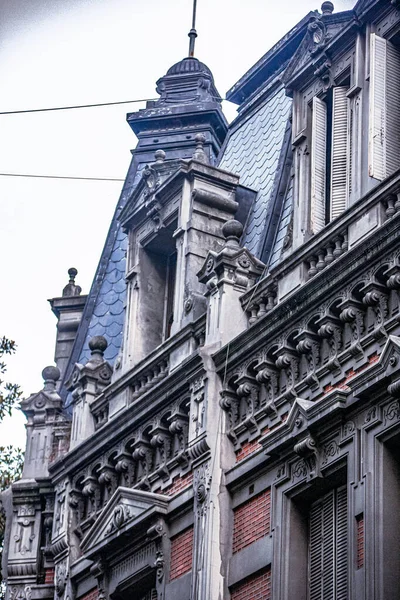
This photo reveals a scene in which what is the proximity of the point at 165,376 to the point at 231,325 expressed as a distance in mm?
1848

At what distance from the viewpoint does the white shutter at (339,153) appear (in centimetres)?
2333

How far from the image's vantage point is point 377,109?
909 inches

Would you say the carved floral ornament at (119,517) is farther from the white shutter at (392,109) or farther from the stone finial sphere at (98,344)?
the white shutter at (392,109)

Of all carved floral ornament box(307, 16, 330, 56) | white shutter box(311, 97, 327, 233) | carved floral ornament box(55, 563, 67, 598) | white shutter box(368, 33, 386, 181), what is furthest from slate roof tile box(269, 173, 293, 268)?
carved floral ornament box(55, 563, 67, 598)

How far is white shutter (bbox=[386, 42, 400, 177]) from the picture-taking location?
74.2 feet

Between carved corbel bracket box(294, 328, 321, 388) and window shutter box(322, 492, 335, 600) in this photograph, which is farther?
carved corbel bracket box(294, 328, 321, 388)


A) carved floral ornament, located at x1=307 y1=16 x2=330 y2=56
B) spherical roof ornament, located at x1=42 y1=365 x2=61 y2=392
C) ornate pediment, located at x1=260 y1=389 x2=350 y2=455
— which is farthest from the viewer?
spherical roof ornament, located at x1=42 y1=365 x2=61 y2=392

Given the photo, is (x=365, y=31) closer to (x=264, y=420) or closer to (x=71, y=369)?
(x=264, y=420)

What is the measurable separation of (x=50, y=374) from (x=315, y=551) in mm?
9109

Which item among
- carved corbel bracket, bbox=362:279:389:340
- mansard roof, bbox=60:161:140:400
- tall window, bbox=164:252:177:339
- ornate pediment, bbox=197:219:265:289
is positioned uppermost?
mansard roof, bbox=60:161:140:400

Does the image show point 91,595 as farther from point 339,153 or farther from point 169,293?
point 339,153

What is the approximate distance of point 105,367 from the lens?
27.6m

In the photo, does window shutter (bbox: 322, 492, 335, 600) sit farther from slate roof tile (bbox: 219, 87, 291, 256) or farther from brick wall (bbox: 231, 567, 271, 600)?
slate roof tile (bbox: 219, 87, 291, 256)

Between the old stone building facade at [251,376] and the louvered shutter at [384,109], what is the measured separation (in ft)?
0.08
